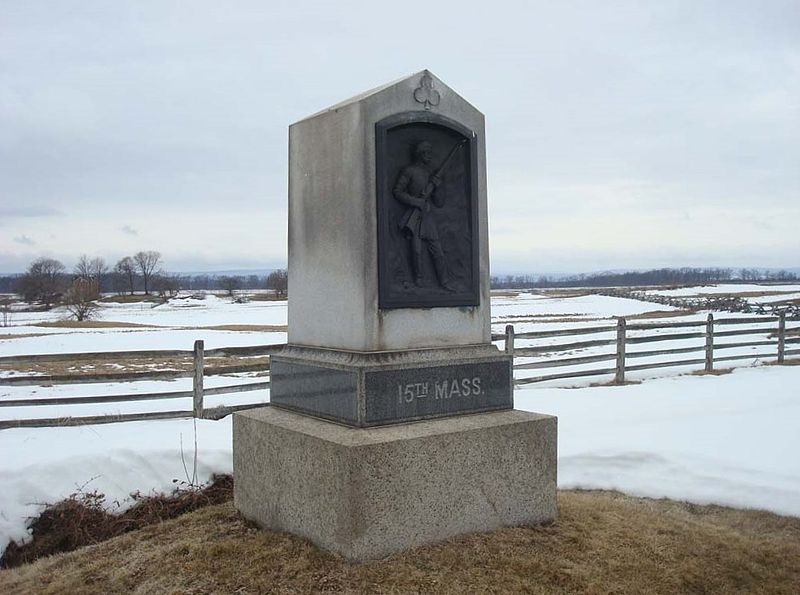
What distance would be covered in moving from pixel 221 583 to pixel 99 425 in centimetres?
501

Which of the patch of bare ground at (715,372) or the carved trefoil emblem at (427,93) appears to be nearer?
the carved trefoil emblem at (427,93)

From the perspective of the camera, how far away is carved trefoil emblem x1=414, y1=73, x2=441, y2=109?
4.86 m

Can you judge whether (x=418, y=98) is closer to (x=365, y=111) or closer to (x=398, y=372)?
(x=365, y=111)

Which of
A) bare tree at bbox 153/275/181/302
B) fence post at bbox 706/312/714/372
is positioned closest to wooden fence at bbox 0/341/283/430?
fence post at bbox 706/312/714/372

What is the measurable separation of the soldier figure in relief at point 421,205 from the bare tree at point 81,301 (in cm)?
4121

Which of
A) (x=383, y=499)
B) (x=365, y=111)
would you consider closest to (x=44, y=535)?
(x=383, y=499)

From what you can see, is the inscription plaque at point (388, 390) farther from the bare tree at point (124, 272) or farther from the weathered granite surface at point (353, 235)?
the bare tree at point (124, 272)

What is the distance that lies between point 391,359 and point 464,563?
4.18 ft

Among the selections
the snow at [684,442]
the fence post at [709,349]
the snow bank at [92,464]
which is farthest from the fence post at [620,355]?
the snow bank at [92,464]

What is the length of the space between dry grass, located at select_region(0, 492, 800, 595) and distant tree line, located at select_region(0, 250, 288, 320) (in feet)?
112

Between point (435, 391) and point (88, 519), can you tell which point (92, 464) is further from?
point (435, 391)

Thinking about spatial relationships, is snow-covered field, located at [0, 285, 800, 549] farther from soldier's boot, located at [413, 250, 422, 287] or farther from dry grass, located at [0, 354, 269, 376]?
dry grass, located at [0, 354, 269, 376]

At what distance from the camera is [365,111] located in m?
4.59

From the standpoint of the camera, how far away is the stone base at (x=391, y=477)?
162 inches
